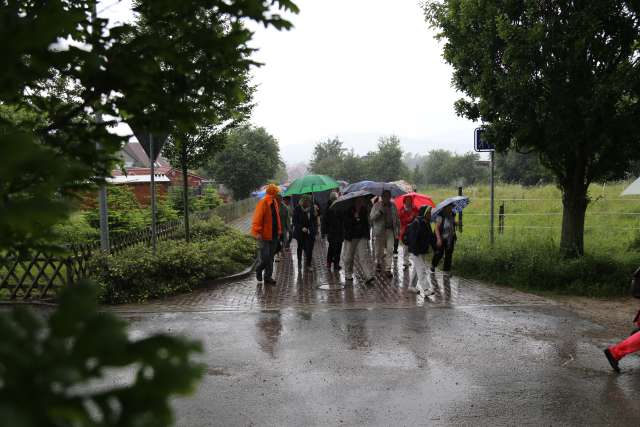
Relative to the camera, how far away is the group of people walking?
10125 millimetres

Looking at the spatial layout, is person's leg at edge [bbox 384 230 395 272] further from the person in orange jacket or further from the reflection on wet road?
the person in orange jacket

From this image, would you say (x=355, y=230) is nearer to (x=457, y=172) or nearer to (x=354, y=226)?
(x=354, y=226)

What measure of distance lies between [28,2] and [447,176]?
301 ft

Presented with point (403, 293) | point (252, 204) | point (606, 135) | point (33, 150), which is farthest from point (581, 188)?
point (252, 204)

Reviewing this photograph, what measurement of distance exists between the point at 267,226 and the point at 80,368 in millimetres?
9725

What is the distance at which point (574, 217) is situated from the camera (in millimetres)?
11188

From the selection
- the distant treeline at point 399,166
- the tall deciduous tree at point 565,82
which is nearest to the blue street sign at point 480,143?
the tall deciduous tree at point 565,82

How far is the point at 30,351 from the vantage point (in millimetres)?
1074

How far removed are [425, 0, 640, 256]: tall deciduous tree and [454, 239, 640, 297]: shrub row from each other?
2.05 feet

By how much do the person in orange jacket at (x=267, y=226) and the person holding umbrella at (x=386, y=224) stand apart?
7.27 ft

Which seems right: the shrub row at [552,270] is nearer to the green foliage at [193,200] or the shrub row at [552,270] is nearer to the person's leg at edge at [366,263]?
the person's leg at edge at [366,263]

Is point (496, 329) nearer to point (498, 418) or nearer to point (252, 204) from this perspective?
point (498, 418)

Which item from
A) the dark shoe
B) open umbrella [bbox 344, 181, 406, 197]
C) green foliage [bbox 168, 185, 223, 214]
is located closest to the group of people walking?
open umbrella [bbox 344, 181, 406, 197]

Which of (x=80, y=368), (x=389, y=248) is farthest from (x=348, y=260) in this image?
(x=80, y=368)
